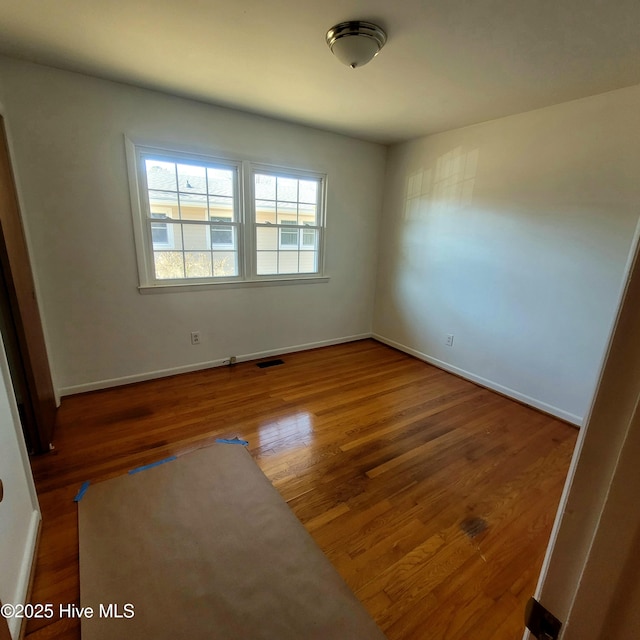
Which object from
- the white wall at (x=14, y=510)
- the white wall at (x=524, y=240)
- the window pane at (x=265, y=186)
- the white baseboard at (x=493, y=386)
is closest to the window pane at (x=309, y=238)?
the window pane at (x=265, y=186)

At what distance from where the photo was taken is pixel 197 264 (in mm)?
3166

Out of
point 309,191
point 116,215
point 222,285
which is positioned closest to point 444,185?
point 309,191

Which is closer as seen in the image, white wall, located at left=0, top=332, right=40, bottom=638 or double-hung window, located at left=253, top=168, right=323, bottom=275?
white wall, located at left=0, top=332, right=40, bottom=638

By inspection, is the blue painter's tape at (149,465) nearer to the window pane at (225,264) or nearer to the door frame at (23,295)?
the door frame at (23,295)

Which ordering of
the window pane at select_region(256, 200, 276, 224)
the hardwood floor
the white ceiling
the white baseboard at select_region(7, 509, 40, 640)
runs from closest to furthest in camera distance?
1. the white baseboard at select_region(7, 509, 40, 640)
2. the hardwood floor
3. the white ceiling
4. the window pane at select_region(256, 200, 276, 224)

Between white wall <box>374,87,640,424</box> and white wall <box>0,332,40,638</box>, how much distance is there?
2898 mm

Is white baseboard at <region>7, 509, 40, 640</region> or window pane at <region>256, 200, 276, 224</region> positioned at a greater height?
window pane at <region>256, 200, 276, 224</region>

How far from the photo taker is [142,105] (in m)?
2.60

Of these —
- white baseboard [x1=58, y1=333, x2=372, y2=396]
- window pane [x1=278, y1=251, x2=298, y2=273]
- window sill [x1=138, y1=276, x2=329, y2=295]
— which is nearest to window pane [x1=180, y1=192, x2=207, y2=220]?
Result: window sill [x1=138, y1=276, x2=329, y2=295]

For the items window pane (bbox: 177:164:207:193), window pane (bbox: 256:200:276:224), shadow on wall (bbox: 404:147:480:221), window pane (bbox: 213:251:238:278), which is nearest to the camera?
window pane (bbox: 177:164:207:193)

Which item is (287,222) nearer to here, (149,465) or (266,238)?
(266,238)

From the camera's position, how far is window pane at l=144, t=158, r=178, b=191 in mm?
2789

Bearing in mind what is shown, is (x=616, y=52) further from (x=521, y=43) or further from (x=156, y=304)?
(x=156, y=304)

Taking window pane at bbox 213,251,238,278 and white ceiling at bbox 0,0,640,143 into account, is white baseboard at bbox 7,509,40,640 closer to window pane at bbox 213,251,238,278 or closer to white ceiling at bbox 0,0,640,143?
window pane at bbox 213,251,238,278
